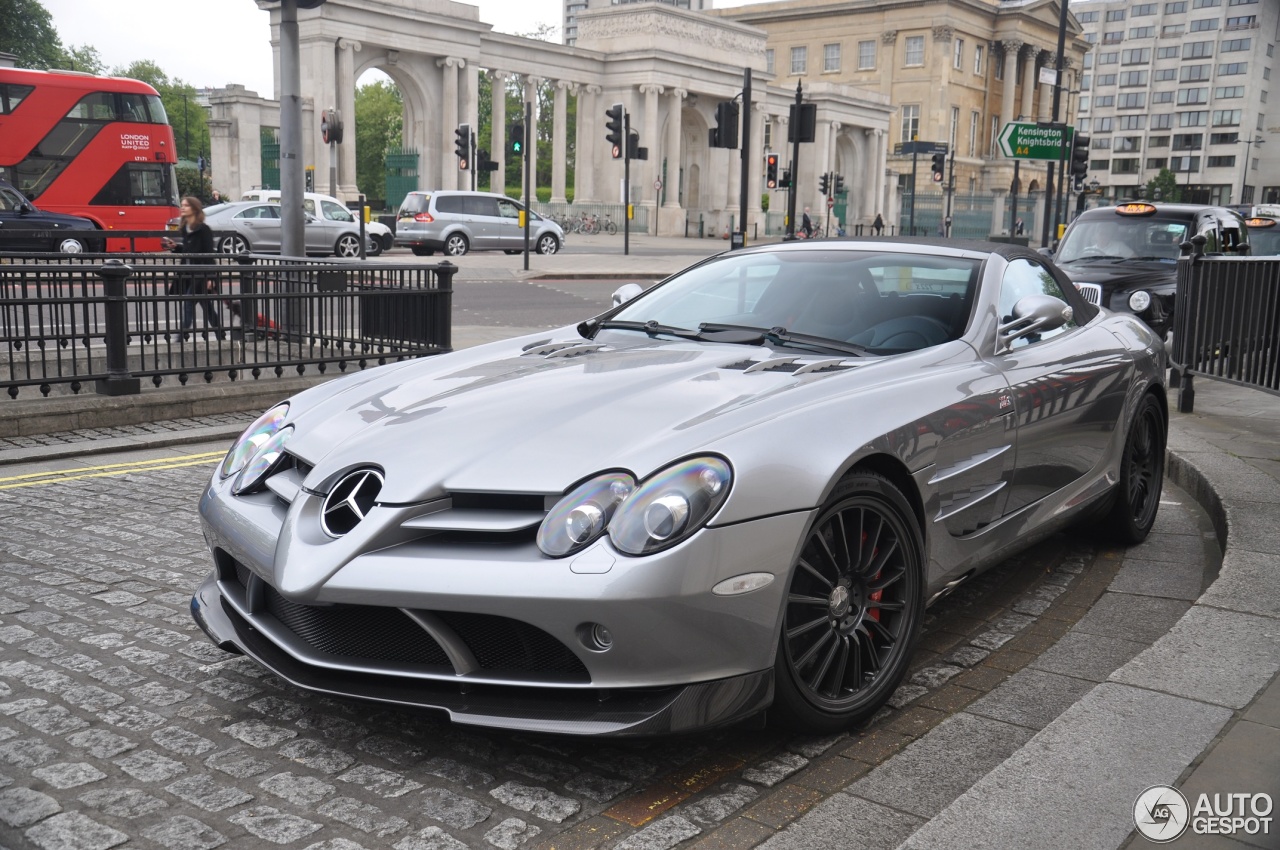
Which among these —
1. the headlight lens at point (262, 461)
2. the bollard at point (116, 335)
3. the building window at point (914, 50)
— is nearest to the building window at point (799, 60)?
the building window at point (914, 50)

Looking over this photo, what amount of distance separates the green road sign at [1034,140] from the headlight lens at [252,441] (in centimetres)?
2605

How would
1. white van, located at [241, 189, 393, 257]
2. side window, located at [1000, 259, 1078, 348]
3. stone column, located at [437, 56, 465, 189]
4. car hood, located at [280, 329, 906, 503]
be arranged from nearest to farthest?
car hood, located at [280, 329, 906, 503]
side window, located at [1000, 259, 1078, 348]
white van, located at [241, 189, 393, 257]
stone column, located at [437, 56, 465, 189]

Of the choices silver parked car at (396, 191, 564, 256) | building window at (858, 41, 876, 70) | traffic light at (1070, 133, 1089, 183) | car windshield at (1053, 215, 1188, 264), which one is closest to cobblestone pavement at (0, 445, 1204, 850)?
car windshield at (1053, 215, 1188, 264)

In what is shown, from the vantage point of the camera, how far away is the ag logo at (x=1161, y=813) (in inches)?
107

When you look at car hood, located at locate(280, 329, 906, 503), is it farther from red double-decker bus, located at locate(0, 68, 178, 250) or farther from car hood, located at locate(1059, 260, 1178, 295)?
red double-decker bus, located at locate(0, 68, 178, 250)

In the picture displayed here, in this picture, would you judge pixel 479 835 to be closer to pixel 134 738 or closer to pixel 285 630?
pixel 285 630

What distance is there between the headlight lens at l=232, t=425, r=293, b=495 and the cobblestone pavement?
25.1 inches

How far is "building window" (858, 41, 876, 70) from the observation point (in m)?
99.4

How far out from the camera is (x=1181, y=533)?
6.10 m

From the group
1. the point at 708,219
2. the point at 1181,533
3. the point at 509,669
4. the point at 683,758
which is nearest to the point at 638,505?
the point at 509,669

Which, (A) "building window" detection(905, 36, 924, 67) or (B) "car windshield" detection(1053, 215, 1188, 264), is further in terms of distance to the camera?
(A) "building window" detection(905, 36, 924, 67)

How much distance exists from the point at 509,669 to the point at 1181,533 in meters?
4.29

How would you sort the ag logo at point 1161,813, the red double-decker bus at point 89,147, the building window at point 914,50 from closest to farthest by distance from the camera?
the ag logo at point 1161,813 → the red double-decker bus at point 89,147 → the building window at point 914,50

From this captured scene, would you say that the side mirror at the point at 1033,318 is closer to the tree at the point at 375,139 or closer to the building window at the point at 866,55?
the building window at the point at 866,55
